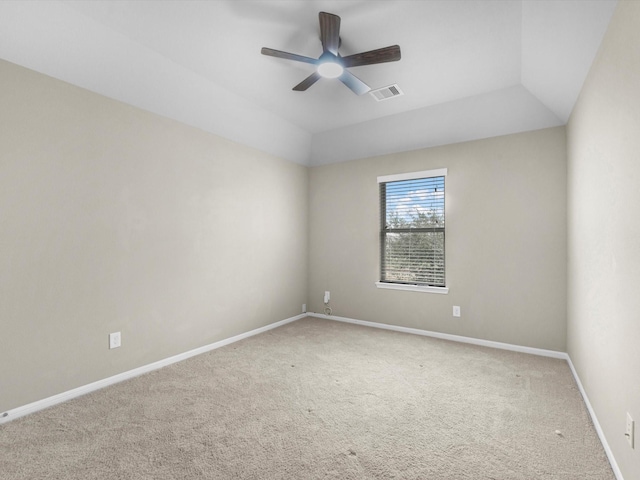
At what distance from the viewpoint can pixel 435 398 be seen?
8.18 feet

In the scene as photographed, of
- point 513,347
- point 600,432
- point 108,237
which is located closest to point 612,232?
point 600,432

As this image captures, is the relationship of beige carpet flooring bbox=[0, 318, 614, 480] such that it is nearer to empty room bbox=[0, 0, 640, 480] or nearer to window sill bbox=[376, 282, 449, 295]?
empty room bbox=[0, 0, 640, 480]

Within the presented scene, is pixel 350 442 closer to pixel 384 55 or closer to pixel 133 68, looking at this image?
pixel 384 55

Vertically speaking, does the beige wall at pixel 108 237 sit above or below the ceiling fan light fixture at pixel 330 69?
below

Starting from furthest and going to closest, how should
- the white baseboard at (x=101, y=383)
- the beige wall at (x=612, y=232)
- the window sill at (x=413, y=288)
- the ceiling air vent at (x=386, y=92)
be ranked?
the window sill at (x=413, y=288) → the ceiling air vent at (x=386, y=92) → the white baseboard at (x=101, y=383) → the beige wall at (x=612, y=232)

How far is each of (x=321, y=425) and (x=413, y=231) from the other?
285 centimetres

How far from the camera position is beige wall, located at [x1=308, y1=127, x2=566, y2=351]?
338 centimetres

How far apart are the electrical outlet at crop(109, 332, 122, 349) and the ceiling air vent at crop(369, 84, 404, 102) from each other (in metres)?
3.30

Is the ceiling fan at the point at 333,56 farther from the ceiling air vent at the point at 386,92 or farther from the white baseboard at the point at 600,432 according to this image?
the white baseboard at the point at 600,432

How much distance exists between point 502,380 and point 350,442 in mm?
1666

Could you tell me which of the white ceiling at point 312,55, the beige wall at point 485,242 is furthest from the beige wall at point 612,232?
the beige wall at point 485,242

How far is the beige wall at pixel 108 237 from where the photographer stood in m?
2.24

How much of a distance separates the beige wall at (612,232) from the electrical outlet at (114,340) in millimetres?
3437

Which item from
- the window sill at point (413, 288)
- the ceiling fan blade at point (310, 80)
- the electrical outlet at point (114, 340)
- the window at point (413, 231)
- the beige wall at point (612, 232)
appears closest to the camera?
the beige wall at point (612, 232)
